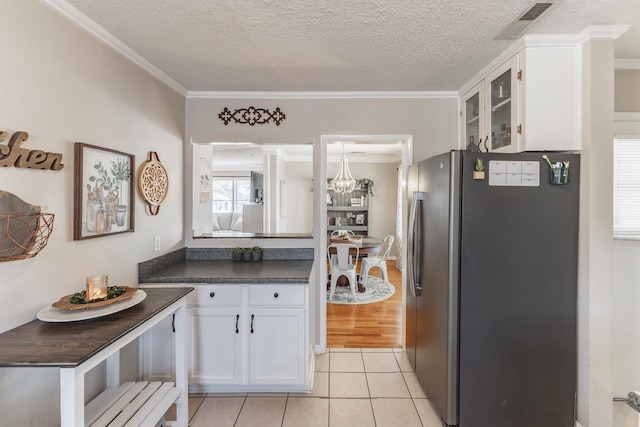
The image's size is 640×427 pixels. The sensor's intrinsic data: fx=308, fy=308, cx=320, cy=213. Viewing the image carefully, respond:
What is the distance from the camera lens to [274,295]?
2213mm

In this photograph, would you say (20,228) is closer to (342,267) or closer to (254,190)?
(342,267)

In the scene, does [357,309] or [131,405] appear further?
[357,309]

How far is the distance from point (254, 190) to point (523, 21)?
16.9 feet

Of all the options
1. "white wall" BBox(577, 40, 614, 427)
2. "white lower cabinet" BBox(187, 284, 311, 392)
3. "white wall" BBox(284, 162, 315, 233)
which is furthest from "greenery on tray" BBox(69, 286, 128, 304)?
"white wall" BBox(284, 162, 315, 233)

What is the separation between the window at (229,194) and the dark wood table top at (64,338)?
6.13 metres

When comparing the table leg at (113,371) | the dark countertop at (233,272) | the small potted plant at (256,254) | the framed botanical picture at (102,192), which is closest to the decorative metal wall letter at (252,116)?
the framed botanical picture at (102,192)

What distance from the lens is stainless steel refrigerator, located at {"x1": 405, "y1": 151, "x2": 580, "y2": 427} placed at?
180 cm

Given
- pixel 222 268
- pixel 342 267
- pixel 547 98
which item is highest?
pixel 547 98

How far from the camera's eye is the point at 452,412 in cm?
185

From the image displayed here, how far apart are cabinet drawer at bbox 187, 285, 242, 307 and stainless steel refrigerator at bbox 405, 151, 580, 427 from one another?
1.45 metres

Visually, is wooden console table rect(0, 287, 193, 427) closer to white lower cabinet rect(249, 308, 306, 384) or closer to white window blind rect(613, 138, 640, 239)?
white lower cabinet rect(249, 308, 306, 384)

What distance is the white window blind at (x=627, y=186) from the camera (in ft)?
7.22

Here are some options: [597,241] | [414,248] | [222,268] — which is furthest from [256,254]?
[597,241]

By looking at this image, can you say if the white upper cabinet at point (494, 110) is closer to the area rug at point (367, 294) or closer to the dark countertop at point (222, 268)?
the dark countertop at point (222, 268)
